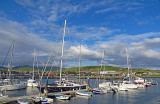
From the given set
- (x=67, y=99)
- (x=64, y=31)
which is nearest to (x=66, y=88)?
(x=67, y=99)

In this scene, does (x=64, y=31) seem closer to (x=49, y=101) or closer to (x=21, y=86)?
(x=49, y=101)

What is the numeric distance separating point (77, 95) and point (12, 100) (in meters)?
22.6

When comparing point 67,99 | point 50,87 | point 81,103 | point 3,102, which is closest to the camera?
point 3,102

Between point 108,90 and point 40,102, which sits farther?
Answer: point 108,90

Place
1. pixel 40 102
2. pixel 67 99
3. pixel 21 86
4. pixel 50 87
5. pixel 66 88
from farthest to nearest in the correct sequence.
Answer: pixel 21 86 → pixel 66 88 → pixel 50 87 → pixel 67 99 → pixel 40 102

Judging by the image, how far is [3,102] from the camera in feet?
117

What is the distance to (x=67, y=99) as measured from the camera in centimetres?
4700

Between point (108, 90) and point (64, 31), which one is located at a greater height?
point (64, 31)

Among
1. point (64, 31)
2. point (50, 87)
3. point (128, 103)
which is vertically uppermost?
point (64, 31)

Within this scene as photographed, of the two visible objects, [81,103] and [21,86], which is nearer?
[81,103]

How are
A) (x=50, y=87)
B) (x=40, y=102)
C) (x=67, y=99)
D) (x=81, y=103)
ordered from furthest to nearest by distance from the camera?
(x=50, y=87)
(x=67, y=99)
(x=81, y=103)
(x=40, y=102)

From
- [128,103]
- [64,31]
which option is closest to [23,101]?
[64,31]

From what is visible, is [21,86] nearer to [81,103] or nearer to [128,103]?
[81,103]

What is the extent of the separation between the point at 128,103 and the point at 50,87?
2506cm
